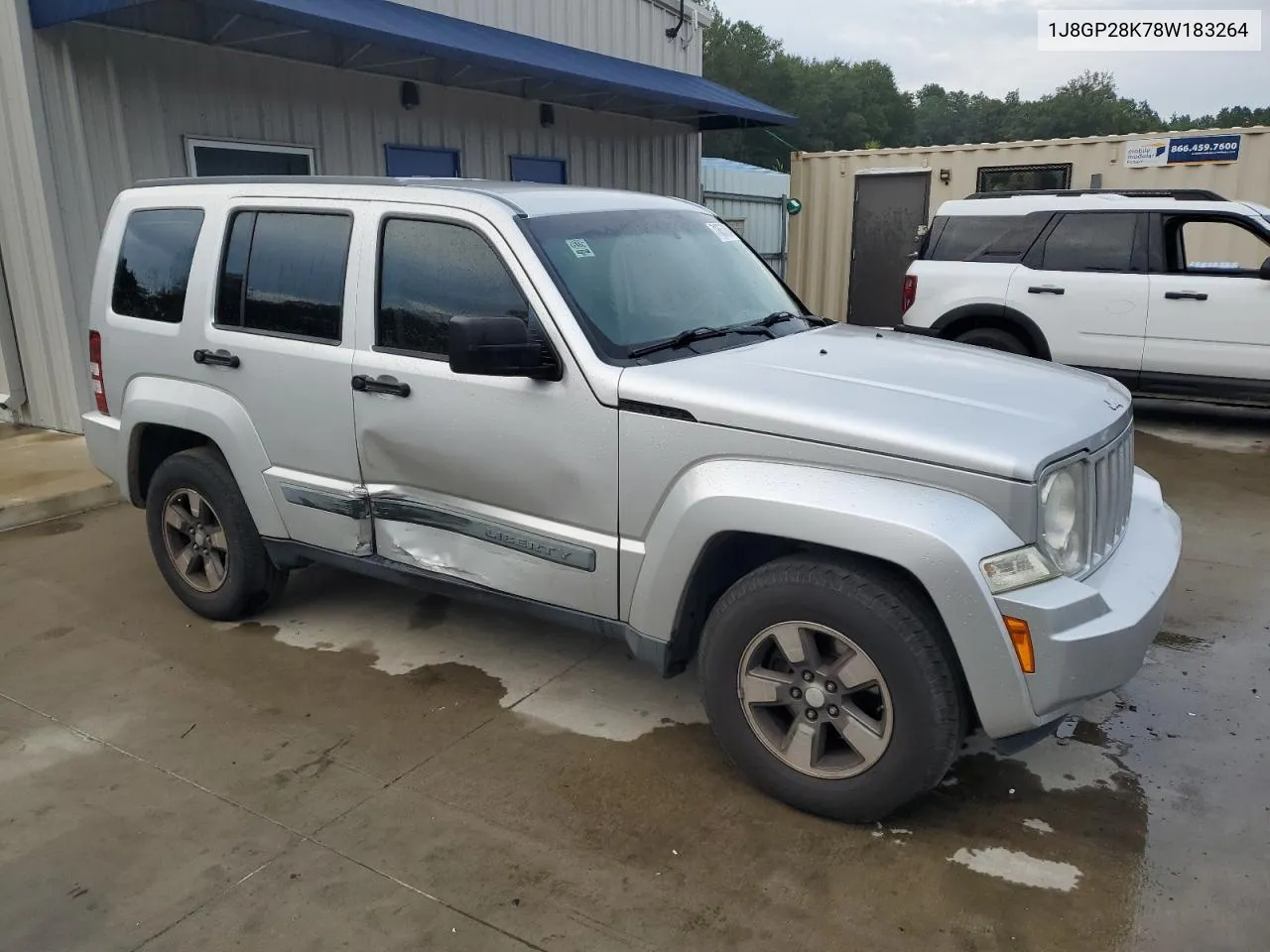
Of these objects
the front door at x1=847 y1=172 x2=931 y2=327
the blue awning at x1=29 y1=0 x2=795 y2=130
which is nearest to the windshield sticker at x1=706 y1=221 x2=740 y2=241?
the blue awning at x1=29 y1=0 x2=795 y2=130

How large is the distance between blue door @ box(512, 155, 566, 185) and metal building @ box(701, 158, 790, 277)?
19.1ft

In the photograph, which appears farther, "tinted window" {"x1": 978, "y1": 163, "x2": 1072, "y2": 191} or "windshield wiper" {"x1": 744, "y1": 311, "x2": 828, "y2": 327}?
"tinted window" {"x1": 978, "y1": 163, "x2": 1072, "y2": 191}

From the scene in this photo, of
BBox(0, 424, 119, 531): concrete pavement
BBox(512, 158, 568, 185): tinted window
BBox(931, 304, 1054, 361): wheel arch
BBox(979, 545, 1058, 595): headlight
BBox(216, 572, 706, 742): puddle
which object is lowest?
BBox(216, 572, 706, 742): puddle

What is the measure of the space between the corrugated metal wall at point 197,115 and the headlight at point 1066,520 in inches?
296

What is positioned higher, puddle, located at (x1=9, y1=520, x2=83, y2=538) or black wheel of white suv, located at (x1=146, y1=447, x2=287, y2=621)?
black wheel of white suv, located at (x1=146, y1=447, x2=287, y2=621)

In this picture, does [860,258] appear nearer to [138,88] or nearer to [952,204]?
[952,204]

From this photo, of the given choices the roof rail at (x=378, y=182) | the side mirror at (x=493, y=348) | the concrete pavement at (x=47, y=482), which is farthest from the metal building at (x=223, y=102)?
the side mirror at (x=493, y=348)

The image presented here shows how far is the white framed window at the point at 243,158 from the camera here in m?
8.23

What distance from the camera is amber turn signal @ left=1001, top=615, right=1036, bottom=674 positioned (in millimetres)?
2746

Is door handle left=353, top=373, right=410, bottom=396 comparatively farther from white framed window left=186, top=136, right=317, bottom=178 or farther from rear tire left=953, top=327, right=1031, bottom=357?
rear tire left=953, top=327, right=1031, bottom=357

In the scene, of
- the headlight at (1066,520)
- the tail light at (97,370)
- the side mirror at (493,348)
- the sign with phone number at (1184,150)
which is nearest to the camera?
the headlight at (1066,520)

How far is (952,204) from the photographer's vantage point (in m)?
9.61

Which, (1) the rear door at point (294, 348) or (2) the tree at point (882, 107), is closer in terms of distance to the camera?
(1) the rear door at point (294, 348)

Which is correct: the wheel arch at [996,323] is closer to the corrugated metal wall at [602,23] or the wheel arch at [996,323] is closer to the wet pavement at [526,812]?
the wet pavement at [526,812]
